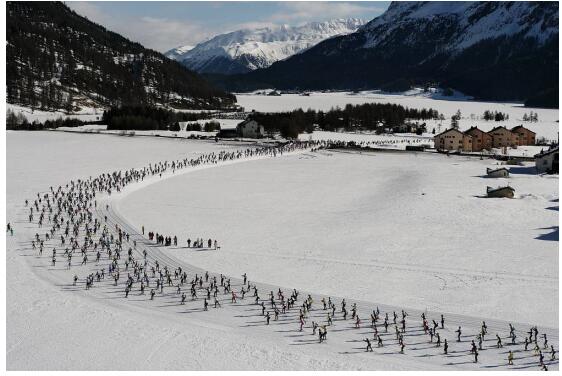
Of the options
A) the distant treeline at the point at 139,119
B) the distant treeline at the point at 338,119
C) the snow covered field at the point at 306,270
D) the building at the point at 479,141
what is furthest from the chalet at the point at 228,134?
the snow covered field at the point at 306,270

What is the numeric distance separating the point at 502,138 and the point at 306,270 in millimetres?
77053

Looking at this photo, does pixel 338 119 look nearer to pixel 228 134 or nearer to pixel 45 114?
pixel 228 134

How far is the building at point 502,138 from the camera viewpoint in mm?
101938

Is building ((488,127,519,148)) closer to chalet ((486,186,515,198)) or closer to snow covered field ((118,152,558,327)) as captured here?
snow covered field ((118,152,558,327))

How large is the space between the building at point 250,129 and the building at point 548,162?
62863mm

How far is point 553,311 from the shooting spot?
2789cm

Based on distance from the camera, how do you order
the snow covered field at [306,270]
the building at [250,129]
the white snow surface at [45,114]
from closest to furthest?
the snow covered field at [306,270] → the building at [250,129] → the white snow surface at [45,114]

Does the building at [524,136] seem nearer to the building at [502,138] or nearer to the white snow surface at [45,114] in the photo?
the building at [502,138]

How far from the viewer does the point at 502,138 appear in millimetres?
102000

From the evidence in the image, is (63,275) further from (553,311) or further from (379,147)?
(379,147)

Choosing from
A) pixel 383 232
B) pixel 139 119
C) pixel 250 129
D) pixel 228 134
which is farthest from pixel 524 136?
pixel 139 119

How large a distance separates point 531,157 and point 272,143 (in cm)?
4495

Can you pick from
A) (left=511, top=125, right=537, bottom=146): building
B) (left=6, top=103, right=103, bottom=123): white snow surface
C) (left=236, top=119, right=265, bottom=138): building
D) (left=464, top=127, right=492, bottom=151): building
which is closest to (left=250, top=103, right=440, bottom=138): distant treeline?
(left=236, top=119, right=265, bottom=138): building

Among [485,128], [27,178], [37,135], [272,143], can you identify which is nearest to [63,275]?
[27,178]
